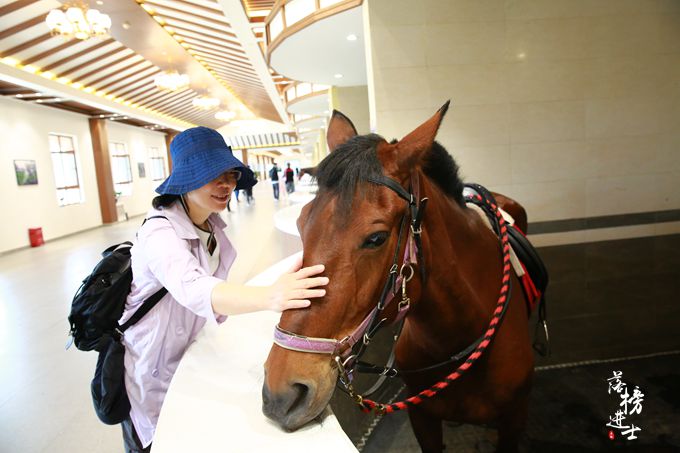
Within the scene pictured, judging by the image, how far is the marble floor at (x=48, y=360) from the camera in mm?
2723

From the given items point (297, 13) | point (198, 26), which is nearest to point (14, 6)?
point (198, 26)

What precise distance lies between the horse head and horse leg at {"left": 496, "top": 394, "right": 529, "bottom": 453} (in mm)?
1139

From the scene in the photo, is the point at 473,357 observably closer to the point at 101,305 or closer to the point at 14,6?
the point at 101,305

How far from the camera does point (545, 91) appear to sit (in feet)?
16.4

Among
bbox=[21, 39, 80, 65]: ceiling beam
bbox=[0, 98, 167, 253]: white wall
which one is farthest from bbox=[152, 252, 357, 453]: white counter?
bbox=[0, 98, 167, 253]: white wall

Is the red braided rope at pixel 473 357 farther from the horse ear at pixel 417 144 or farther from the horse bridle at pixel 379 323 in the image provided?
the horse ear at pixel 417 144

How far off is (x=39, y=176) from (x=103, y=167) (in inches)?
128

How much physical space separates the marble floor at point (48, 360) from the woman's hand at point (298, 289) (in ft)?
8.47

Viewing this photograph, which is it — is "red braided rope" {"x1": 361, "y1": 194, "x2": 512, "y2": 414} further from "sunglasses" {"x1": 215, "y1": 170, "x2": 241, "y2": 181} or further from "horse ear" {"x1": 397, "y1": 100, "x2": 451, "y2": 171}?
"sunglasses" {"x1": 215, "y1": 170, "x2": 241, "y2": 181}

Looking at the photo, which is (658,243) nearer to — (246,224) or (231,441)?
(231,441)

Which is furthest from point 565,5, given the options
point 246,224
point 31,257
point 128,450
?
point 31,257

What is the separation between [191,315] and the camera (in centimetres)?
152

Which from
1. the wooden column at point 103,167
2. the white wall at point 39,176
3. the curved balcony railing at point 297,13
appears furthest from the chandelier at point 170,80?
the curved balcony railing at point 297,13

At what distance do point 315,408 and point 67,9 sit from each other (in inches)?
352
